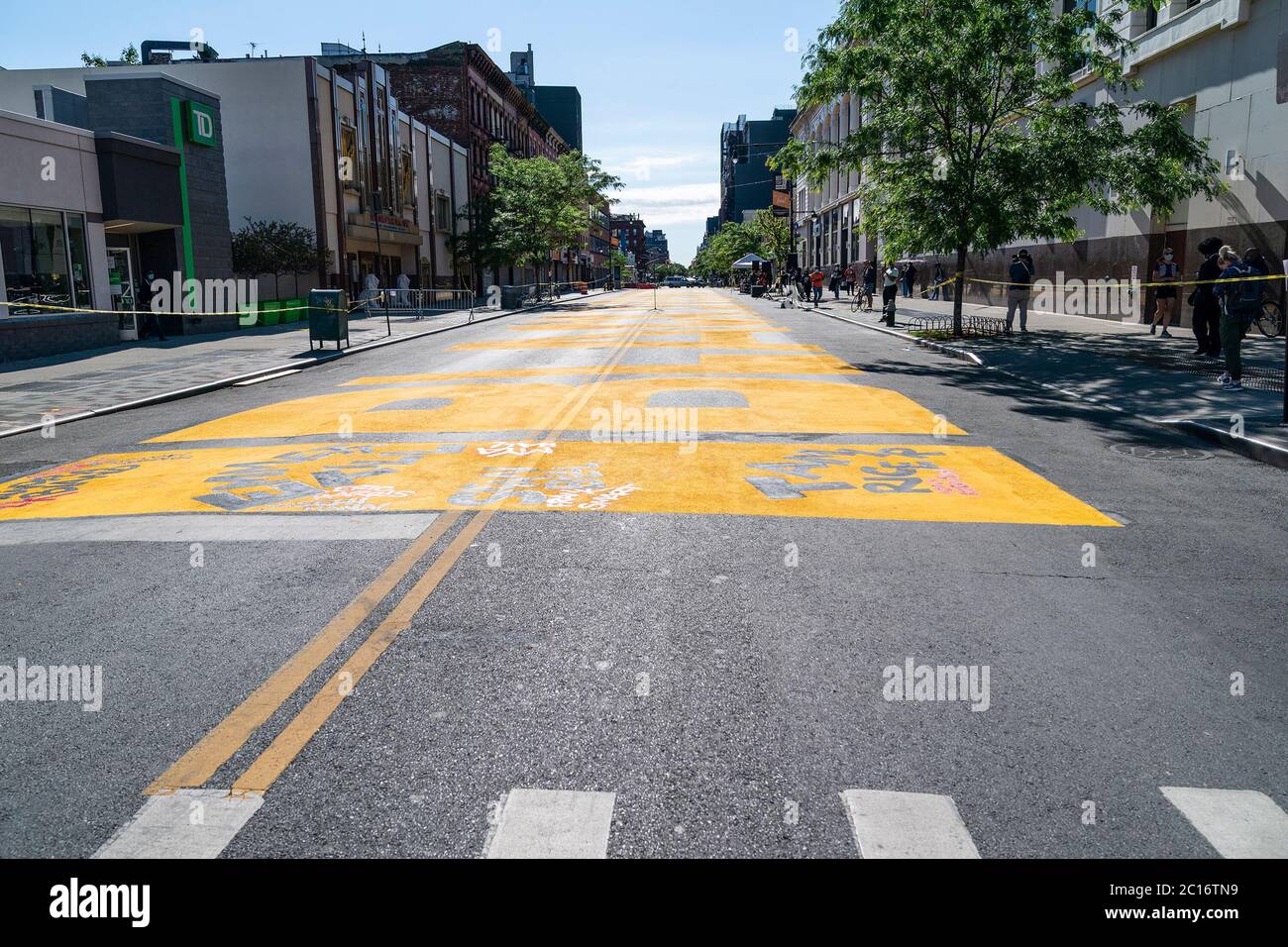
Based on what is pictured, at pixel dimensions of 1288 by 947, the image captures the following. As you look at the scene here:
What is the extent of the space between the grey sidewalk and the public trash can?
13.8m

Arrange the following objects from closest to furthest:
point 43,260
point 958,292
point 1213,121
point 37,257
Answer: point 1213,121 < point 37,257 < point 43,260 < point 958,292

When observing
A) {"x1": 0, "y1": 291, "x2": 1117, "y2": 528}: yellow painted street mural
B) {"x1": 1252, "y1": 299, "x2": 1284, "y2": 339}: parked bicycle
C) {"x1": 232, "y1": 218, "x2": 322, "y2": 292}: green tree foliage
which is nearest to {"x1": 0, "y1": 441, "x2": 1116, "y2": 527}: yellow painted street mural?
{"x1": 0, "y1": 291, "x2": 1117, "y2": 528}: yellow painted street mural

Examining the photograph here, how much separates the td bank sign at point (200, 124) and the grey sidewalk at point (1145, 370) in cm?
2305

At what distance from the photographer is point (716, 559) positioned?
6.11 metres

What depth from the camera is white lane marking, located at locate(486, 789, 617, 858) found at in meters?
2.98

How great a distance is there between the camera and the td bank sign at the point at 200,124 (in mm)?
30031

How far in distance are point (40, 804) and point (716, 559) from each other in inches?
149

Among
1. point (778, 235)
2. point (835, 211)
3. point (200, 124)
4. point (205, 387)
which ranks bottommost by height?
point (205, 387)

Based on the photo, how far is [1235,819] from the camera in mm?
3168

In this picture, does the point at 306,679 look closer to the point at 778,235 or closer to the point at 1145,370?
the point at 1145,370

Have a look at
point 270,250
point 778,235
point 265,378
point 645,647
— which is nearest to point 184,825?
point 645,647

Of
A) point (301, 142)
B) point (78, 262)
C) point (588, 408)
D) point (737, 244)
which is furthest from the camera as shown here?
point (737, 244)

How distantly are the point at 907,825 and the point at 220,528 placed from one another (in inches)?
215

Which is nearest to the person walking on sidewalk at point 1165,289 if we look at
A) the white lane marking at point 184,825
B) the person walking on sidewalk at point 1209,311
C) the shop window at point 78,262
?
the person walking on sidewalk at point 1209,311
